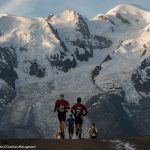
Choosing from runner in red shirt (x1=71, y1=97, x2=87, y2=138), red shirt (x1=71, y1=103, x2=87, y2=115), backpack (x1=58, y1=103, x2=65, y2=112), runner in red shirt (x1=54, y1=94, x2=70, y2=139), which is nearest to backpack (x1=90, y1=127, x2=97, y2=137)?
runner in red shirt (x1=71, y1=97, x2=87, y2=138)

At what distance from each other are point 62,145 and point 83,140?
9.37ft

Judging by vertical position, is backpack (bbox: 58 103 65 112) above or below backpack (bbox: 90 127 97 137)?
above

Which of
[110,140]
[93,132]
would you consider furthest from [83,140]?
[93,132]

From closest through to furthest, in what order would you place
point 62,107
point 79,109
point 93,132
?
point 62,107, point 79,109, point 93,132

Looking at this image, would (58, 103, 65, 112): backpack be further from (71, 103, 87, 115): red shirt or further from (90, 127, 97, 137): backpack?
(90, 127, 97, 137): backpack

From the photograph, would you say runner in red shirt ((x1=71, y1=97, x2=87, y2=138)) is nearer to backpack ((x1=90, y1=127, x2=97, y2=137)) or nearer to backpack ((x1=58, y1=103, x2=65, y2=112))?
backpack ((x1=58, y1=103, x2=65, y2=112))

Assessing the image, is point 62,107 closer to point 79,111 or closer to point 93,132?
point 79,111

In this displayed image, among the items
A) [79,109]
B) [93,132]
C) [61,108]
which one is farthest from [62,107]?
[93,132]

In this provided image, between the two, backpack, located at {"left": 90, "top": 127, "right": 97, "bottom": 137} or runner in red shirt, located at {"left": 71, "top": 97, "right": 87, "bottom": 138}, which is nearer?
runner in red shirt, located at {"left": 71, "top": 97, "right": 87, "bottom": 138}

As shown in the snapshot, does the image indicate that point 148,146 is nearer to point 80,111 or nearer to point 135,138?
point 135,138

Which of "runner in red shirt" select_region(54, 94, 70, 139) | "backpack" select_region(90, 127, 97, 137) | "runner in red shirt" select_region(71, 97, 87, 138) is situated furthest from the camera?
"backpack" select_region(90, 127, 97, 137)

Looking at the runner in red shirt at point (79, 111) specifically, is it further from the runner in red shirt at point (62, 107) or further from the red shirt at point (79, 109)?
the runner in red shirt at point (62, 107)

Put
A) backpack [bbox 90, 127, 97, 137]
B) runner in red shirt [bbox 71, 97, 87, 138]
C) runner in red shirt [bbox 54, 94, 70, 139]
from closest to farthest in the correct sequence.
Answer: runner in red shirt [bbox 54, 94, 70, 139]
runner in red shirt [bbox 71, 97, 87, 138]
backpack [bbox 90, 127, 97, 137]

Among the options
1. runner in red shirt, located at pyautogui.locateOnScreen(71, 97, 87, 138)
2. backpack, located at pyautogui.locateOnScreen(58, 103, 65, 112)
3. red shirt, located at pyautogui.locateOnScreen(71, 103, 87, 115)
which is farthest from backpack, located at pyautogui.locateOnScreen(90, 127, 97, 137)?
backpack, located at pyautogui.locateOnScreen(58, 103, 65, 112)
